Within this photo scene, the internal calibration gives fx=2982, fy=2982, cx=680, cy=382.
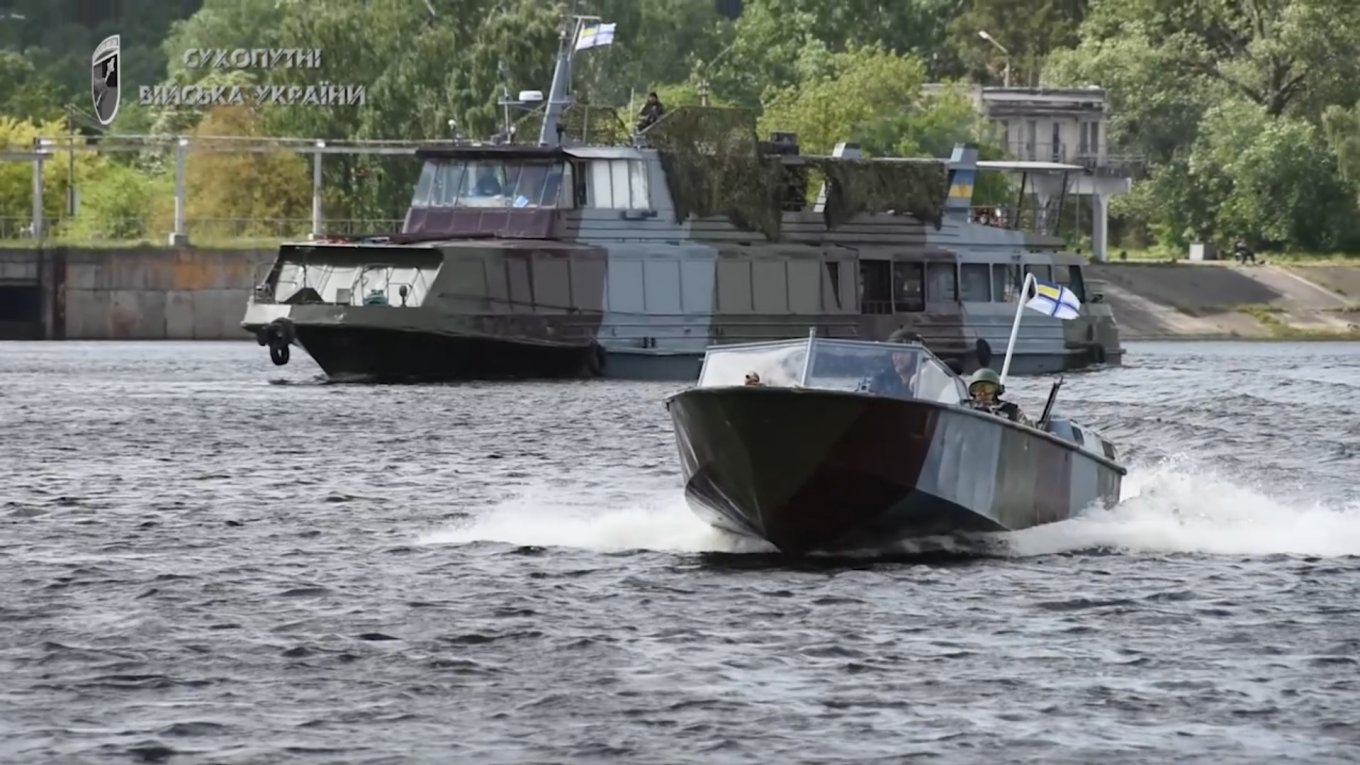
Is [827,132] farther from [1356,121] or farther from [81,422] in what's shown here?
[81,422]

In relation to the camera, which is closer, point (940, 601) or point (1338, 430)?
point (940, 601)

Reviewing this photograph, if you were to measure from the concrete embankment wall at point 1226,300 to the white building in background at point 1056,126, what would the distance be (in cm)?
1166

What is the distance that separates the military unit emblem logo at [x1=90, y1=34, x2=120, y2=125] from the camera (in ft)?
403

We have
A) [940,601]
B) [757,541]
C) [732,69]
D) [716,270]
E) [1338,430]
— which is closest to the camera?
[940,601]

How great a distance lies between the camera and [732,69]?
14125 centimetres

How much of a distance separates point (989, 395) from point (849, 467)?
74.8 inches

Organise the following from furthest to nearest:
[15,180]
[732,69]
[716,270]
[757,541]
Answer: [732,69] < [15,180] < [716,270] < [757,541]

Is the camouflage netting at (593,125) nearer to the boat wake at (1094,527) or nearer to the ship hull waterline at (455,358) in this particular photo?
the ship hull waterline at (455,358)

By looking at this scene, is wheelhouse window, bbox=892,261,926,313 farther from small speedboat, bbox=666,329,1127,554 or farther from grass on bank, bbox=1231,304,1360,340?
small speedboat, bbox=666,329,1127,554

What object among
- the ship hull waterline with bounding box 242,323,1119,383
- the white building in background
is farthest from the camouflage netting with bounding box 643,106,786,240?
the white building in background

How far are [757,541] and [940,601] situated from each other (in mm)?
3301

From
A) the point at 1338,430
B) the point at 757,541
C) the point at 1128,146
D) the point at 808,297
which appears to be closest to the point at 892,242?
the point at 808,297

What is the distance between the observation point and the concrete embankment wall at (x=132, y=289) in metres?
94.9

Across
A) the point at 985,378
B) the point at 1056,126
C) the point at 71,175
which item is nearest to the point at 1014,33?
the point at 1056,126
